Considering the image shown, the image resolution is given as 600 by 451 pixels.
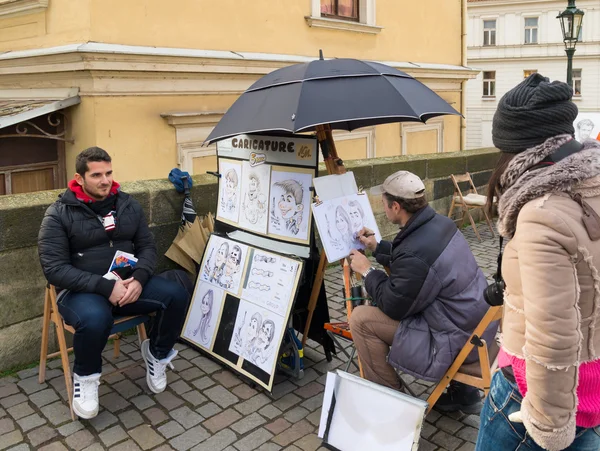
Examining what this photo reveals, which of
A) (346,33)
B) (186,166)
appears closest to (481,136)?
(346,33)

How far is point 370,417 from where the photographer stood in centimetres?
312

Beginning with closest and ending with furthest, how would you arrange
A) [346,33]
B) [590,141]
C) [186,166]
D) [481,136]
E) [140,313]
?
1. [590,141]
2. [140,313]
3. [186,166]
4. [346,33]
5. [481,136]

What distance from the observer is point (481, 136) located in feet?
123

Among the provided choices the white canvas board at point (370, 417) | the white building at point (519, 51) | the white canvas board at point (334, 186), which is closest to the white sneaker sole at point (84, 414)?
the white canvas board at point (370, 417)

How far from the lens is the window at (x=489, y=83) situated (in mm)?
38541

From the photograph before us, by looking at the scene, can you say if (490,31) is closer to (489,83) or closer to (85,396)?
(489,83)

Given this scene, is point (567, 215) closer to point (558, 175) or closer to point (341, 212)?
point (558, 175)

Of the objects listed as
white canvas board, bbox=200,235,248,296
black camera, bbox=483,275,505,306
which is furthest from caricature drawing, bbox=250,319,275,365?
black camera, bbox=483,275,505,306

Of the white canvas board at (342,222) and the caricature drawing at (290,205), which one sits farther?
the caricature drawing at (290,205)

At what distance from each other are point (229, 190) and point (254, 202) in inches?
13.3

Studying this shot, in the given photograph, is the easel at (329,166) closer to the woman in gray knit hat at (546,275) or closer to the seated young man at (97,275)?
the seated young man at (97,275)

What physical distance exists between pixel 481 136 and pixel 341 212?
3623cm

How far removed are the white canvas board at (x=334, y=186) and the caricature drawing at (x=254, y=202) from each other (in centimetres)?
59

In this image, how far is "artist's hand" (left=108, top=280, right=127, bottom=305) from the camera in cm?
368
